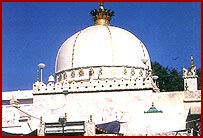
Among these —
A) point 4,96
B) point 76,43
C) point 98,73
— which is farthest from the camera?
point 4,96

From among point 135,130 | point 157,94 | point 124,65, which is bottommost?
point 135,130

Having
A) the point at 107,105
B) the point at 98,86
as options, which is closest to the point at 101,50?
the point at 98,86

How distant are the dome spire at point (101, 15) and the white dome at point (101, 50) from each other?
1.99 m

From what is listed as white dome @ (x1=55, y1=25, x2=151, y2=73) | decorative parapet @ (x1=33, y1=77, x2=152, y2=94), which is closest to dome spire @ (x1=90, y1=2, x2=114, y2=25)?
white dome @ (x1=55, y1=25, x2=151, y2=73)

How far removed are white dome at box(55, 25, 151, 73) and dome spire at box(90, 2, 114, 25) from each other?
1.99 metres

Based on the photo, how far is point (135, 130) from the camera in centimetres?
1906

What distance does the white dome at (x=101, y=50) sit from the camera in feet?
96.7

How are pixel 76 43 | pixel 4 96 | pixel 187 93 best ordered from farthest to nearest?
pixel 4 96 → pixel 76 43 → pixel 187 93

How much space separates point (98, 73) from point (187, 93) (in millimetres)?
6546

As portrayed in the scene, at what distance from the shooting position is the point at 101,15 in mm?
34281

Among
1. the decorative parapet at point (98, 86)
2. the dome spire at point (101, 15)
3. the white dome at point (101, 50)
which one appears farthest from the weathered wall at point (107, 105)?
the dome spire at point (101, 15)

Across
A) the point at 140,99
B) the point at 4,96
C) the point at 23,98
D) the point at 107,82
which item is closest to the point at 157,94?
the point at 140,99

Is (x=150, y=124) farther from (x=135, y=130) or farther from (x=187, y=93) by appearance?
(x=187, y=93)

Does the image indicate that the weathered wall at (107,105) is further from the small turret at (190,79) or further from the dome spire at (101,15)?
the dome spire at (101,15)
